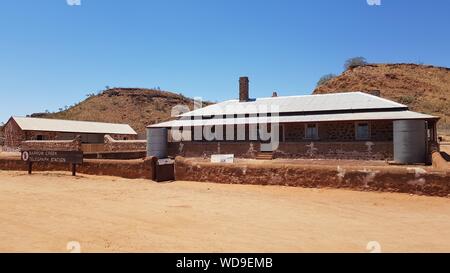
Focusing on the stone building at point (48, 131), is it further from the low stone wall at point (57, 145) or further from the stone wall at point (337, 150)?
the stone wall at point (337, 150)

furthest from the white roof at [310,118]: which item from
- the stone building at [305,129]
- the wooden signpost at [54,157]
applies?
the wooden signpost at [54,157]

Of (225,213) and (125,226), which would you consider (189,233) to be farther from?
(225,213)

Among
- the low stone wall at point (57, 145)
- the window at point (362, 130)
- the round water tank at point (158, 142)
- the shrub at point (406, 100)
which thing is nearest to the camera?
the window at point (362, 130)

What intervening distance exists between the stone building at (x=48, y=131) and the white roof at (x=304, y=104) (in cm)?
1450

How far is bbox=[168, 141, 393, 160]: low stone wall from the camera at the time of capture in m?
22.0

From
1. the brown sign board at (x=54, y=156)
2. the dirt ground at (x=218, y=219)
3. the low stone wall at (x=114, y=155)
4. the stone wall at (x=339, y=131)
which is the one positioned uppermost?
the stone wall at (x=339, y=131)

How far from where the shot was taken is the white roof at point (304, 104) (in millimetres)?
24625

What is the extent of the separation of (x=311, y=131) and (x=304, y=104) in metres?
3.27

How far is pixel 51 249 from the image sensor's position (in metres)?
5.57

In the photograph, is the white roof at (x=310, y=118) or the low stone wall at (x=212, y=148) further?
the low stone wall at (x=212, y=148)

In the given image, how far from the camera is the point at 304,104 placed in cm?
2755

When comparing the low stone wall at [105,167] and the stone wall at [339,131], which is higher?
the stone wall at [339,131]
